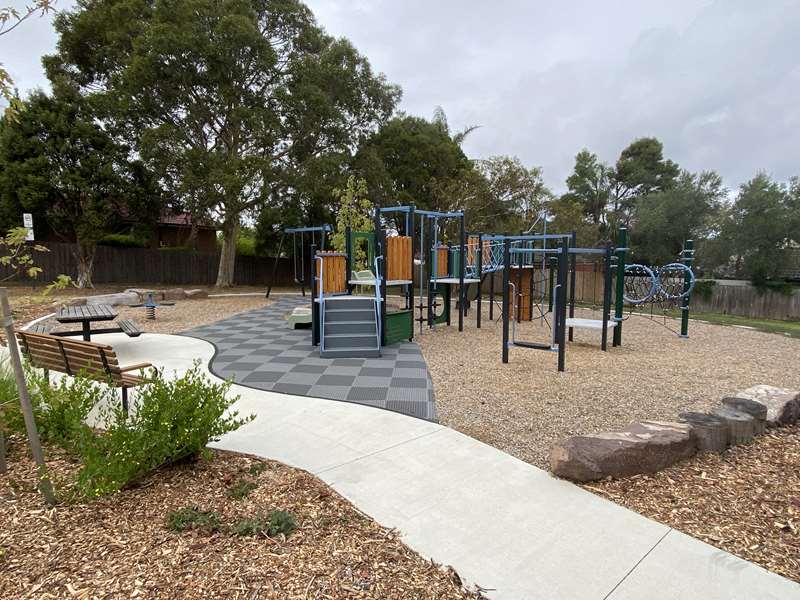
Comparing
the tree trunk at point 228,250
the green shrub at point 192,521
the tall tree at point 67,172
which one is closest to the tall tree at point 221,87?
the tree trunk at point 228,250

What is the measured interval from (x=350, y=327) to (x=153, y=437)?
191 inches

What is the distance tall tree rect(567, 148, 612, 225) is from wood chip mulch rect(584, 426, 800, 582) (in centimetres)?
3720

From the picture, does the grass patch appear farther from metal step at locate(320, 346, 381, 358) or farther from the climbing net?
metal step at locate(320, 346, 381, 358)

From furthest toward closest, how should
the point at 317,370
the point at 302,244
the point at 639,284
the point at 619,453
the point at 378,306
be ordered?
the point at 639,284 → the point at 302,244 → the point at 378,306 → the point at 317,370 → the point at 619,453

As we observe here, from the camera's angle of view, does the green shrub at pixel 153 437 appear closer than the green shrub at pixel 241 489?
Yes

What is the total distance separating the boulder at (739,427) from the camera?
3.40 metres

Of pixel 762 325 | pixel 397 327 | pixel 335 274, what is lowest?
pixel 762 325

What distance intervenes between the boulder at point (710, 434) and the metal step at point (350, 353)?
172 inches

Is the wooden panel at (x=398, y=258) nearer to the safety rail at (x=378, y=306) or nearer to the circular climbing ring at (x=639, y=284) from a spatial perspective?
the safety rail at (x=378, y=306)

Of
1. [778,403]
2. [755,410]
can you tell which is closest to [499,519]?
[755,410]

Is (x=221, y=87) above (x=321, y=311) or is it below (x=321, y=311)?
above

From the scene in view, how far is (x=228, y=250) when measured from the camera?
20.7 m

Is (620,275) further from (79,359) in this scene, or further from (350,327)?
(79,359)

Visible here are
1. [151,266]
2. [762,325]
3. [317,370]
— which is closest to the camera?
[317,370]
